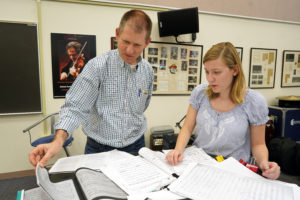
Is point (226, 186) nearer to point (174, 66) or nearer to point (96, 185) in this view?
point (96, 185)

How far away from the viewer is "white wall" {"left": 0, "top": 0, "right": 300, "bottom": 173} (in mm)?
→ 2365

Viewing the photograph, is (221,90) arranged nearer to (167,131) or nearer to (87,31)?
(167,131)

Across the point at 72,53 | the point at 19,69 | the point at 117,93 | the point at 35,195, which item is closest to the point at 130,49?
the point at 117,93

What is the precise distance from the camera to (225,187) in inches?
29.2

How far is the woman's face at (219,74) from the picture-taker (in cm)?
119

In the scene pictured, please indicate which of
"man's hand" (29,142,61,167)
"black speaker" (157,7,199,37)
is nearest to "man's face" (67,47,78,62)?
"black speaker" (157,7,199,37)

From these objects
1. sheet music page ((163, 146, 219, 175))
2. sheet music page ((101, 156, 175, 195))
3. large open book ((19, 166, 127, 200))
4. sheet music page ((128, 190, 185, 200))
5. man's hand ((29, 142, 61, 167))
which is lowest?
sheet music page ((163, 146, 219, 175))

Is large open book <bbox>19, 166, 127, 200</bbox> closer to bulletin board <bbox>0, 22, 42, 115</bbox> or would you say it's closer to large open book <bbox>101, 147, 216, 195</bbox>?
large open book <bbox>101, 147, 216, 195</bbox>

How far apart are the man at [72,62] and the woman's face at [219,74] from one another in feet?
5.99

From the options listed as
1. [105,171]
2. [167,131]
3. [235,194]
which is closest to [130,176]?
[105,171]

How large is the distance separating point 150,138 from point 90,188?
226cm

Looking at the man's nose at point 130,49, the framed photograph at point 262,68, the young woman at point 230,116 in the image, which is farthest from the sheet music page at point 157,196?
the framed photograph at point 262,68

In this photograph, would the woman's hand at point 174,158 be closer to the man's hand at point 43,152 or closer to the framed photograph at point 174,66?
the man's hand at point 43,152

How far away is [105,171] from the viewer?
841 mm
